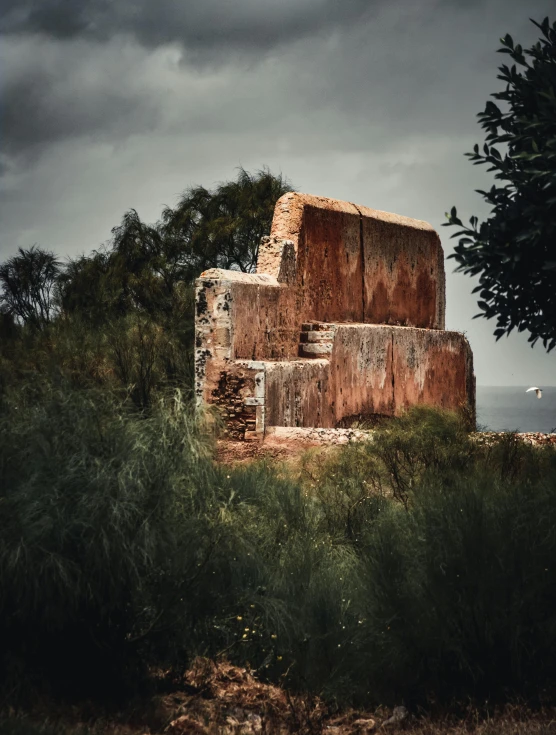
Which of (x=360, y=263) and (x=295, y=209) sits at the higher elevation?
(x=295, y=209)

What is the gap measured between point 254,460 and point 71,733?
26.4ft

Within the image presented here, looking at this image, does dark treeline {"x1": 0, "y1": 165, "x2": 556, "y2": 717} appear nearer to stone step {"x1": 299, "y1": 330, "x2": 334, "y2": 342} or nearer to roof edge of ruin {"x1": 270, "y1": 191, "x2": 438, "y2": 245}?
stone step {"x1": 299, "y1": 330, "x2": 334, "y2": 342}

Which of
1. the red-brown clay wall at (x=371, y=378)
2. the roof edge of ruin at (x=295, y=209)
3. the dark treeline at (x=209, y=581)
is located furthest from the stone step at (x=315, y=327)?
the dark treeline at (x=209, y=581)

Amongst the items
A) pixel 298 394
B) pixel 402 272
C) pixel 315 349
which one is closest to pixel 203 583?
pixel 298 394

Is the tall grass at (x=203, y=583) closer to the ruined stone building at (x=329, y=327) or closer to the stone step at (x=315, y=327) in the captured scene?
the ruined stone building at (x=329, y=327)

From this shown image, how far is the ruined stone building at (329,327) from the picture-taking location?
550 inches

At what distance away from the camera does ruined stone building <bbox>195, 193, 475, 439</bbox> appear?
14.0 metres

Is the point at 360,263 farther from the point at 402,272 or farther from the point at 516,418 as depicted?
the point at 516,418

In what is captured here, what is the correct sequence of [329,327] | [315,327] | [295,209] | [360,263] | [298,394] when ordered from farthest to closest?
[360,263] < [295,209] < [315,327] < [329,327] < [298,394]

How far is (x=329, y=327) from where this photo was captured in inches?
621

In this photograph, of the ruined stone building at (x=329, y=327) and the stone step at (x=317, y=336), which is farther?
the stone step at (x=317, y=336)

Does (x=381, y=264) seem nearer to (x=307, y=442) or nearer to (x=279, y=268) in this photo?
(x=279, y=268)

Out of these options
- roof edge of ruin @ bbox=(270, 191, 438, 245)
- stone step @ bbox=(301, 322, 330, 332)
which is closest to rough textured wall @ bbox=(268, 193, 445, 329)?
roof edge of ruin @ bbox=(270, 191, 438, 245)

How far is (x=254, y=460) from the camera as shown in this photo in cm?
1318
